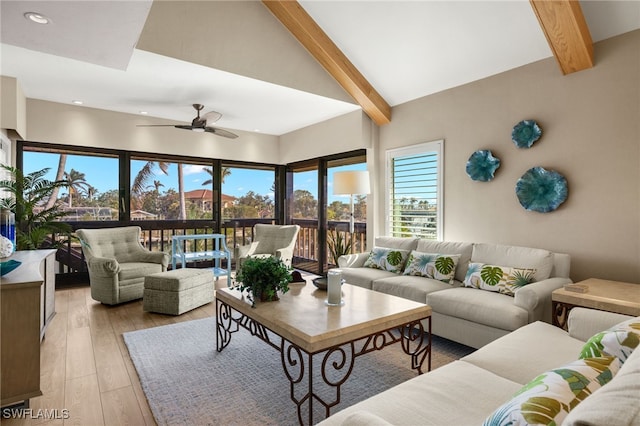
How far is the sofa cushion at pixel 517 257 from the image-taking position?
2.95 metres

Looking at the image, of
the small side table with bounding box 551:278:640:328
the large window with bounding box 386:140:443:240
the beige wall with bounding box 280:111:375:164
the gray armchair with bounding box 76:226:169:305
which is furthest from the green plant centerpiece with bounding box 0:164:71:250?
the small side table with bounding box 551:278:640:328

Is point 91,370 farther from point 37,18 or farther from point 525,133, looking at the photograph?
point 525,133

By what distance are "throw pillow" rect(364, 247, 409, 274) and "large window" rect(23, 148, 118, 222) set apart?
3.99 m

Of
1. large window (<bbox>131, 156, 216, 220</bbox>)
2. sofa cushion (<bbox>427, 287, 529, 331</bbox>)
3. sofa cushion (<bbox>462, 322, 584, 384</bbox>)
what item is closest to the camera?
sofa cushion (<bbox>462, 322, 584, 384</bbox>)

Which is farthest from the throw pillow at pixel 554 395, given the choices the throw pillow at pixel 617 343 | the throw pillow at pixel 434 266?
the throw pillow at pixel 434 266

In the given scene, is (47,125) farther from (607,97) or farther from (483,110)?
(607,97)

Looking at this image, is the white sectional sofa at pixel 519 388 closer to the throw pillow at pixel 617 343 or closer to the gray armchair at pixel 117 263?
the throw pillow at pixel 617 343

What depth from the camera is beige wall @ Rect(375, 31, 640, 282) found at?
9.21 feet

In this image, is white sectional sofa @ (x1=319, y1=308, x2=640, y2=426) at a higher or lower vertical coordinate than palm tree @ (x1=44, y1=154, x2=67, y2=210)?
lower

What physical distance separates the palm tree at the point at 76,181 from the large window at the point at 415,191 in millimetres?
4474

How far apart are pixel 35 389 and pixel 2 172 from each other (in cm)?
317

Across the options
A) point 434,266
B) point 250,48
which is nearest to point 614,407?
point 434,266

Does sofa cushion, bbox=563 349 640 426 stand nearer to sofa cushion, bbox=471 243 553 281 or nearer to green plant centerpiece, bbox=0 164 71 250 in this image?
sofa cushion, bbox=471 243 553 281

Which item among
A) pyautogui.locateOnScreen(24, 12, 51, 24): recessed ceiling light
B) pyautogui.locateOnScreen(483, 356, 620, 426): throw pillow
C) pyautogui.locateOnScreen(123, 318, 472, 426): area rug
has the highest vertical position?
pyautogui.locateOnScreen(24, 12, 51, 24): recessed ceiling light
